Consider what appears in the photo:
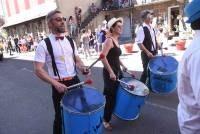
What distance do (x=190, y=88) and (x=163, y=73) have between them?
3697mm

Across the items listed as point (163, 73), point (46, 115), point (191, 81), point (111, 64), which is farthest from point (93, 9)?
point (191, 81)

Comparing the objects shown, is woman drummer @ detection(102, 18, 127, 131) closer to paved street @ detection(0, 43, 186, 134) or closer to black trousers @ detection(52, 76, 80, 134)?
paved street @ detection(0, 43, 186, 134)

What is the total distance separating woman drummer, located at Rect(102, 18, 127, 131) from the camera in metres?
4.51

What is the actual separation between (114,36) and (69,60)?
1196mm

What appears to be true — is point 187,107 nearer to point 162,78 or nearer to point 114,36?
point 114,36

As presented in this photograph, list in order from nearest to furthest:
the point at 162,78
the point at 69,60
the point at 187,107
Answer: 1. the point at 187,107
2. the point at 69,60
3. the point at 162,78

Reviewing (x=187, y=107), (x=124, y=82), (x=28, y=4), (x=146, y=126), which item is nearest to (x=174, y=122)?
(x=146, y=126)

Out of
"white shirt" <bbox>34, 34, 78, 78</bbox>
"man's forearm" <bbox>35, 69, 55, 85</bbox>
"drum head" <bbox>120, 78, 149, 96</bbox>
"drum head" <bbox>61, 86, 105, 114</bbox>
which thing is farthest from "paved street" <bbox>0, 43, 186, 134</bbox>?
"man's forearm" <bbox>35, 69, 55, 85</bbox>

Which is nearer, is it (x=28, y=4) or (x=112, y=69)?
(x=112, y=69)

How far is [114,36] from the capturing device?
4621 mm

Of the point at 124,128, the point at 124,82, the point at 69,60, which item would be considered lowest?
the point at 124,128

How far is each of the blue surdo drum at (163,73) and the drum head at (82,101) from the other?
2228 millimetres

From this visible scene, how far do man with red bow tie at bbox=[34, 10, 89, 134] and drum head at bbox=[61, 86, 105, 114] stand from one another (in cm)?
12

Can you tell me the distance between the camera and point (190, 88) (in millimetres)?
1708
